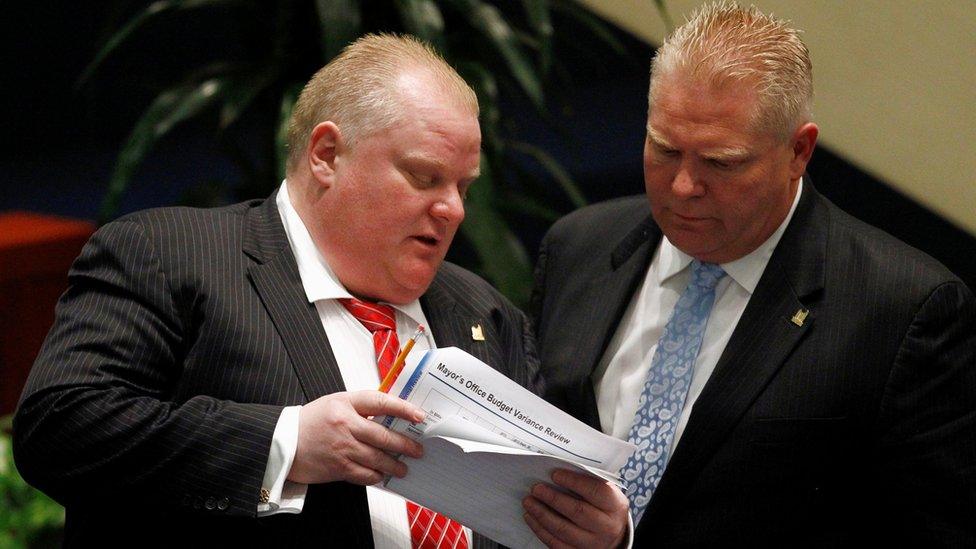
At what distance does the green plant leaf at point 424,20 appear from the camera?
2.95 meters

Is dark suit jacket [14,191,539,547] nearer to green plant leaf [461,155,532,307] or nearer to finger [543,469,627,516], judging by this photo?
finger [543,469,627,516]

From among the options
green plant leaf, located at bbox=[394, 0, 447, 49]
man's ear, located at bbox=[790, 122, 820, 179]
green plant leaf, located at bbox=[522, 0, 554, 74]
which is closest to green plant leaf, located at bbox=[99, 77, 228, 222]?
green plant leaf, located at bbox=[394, 0, 447, 49]

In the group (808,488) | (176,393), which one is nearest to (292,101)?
(176,393)

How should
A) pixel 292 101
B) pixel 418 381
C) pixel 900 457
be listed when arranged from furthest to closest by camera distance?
1. pixel 292 101
2. pixel 900 457
3. pixel 418 381

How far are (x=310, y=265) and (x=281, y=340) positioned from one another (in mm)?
151

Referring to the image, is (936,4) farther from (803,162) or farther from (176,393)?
(176,393)

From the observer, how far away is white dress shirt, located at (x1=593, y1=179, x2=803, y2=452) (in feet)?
7.09

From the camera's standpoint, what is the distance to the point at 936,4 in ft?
10.0

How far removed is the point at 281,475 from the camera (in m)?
1.64

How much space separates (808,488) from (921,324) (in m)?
0.32

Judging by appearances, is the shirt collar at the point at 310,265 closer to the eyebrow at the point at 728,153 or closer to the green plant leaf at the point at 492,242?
the eyebrow at the point at 728,153

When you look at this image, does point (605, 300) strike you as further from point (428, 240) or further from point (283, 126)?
point (283, 126)

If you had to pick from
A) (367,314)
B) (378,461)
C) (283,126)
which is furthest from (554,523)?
(283,126)

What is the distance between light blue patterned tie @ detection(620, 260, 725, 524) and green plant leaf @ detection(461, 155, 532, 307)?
0.82 m
